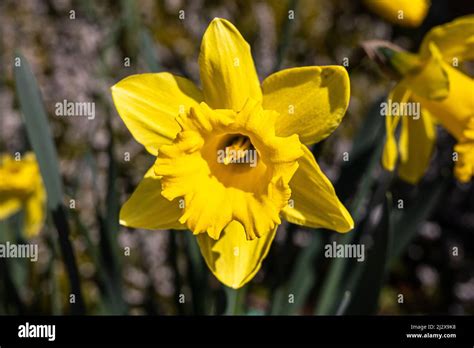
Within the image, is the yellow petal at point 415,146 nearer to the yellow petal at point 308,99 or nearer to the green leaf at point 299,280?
the green leaf at point 299,280

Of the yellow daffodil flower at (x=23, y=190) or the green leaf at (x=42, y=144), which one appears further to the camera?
the yellow daffodil flower at (x=23, y=190)

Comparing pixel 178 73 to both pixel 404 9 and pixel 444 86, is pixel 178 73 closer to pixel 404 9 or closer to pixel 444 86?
pixel 404 9

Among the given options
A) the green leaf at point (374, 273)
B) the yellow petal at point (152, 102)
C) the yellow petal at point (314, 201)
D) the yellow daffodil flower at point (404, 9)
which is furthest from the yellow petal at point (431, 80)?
the yellow daffodil flower at point (404, 9)

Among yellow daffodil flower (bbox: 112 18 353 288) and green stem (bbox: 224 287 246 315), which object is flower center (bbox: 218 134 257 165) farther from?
green stem (bbox: 224 287 246 315)

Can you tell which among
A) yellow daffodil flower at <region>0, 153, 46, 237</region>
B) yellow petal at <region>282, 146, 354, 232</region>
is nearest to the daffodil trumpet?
yellow petal at <region>282, 146, 354, 232</region>

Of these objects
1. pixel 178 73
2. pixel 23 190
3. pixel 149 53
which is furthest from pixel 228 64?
pixel 178 73

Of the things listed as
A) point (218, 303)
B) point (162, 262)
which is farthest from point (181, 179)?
point (162, 262)

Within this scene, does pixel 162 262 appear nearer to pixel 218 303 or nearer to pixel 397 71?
pixel 218 303
